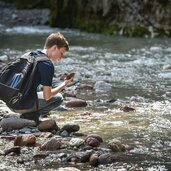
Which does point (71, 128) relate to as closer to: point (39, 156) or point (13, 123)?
point (13, 123)

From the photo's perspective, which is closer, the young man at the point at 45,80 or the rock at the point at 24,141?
the rock at the point at 24,141

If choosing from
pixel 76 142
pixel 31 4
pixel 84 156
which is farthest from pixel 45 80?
pixel 31 4

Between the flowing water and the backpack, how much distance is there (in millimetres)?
1002

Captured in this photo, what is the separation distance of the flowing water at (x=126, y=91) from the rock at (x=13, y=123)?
0.68 m

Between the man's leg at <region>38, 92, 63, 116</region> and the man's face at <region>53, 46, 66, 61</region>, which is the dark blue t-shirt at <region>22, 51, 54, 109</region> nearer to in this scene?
the man's face at <region>53, 46, 66, 61</region>

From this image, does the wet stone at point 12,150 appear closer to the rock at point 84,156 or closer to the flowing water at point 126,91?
the rock at point 84,156

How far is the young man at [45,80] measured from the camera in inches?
238

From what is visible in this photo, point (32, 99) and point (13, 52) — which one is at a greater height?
point (32, 99)

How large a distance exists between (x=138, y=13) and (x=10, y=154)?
18.2 m

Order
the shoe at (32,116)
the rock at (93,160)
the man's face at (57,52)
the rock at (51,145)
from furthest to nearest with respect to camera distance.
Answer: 1. the shoe at (32,116)
2. the man's face at (57,52)
3. the rock at (51,145)
4. the rock at (93,160)

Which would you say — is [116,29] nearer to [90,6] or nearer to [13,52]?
[90,6]

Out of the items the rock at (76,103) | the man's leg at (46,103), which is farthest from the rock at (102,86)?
the man's leg at (46,103)

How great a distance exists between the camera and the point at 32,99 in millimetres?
6355

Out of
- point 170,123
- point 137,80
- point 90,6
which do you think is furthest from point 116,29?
point 170,123
